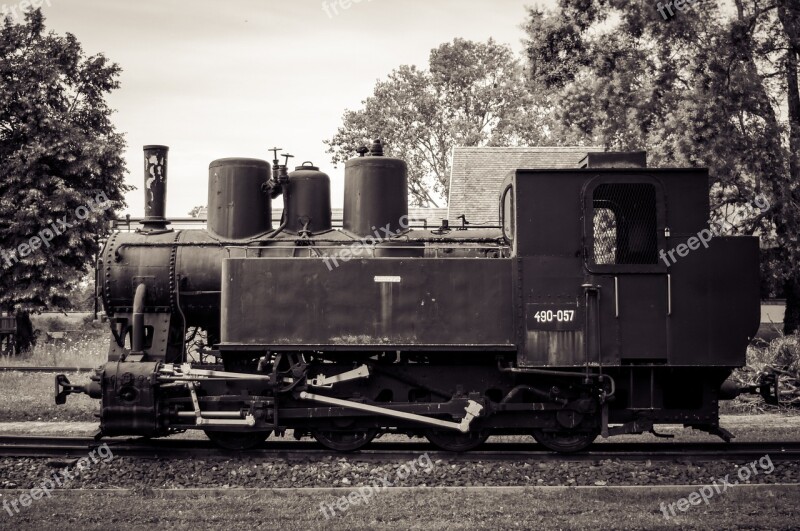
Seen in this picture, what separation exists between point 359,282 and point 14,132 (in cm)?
2182

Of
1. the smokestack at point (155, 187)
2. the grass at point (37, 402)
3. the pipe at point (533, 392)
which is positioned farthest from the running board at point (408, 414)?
the grass at point (37, 402)

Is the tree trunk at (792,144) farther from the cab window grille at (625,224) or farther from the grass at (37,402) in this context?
the grass at (37,402)

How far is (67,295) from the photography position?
2395cm

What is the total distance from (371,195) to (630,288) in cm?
292

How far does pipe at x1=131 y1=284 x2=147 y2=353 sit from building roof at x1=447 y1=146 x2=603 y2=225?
12982mm

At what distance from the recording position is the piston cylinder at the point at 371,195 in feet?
26.5

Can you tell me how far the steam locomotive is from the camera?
282 inches

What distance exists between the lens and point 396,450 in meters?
7.83

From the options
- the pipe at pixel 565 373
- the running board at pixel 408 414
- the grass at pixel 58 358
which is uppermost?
the pipe at pixel 565 373

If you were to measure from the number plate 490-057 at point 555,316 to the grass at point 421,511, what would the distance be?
1585 mm

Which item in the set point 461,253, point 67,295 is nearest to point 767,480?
point 461,253

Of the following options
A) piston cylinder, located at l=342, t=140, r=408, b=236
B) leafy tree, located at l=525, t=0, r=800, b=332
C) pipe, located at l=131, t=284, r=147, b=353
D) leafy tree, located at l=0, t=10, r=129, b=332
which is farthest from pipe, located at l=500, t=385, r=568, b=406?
leafy tree, located at l=0, t=10, r=129, b=332

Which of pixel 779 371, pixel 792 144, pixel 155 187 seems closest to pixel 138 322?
pixel 155 187

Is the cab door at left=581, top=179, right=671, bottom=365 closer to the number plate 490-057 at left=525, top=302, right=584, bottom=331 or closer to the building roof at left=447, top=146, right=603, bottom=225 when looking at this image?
the number plate 490-057 at left=525, top=302, right=584, bottom=331
